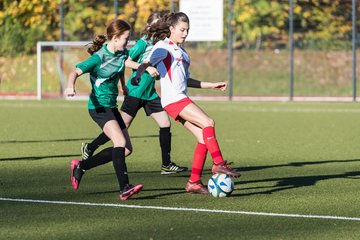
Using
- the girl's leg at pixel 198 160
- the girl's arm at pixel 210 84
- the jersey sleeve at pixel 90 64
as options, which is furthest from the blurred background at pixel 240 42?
the jersey sleeve at pixel 90 64

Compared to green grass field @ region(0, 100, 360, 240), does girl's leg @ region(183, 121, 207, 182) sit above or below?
above

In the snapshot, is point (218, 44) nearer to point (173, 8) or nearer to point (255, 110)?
point (173, 8)

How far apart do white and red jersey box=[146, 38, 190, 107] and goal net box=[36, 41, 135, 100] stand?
2705cm

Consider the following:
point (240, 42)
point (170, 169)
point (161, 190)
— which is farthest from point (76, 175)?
point (240, 42)

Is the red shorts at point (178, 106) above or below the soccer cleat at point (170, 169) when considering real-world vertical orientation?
above

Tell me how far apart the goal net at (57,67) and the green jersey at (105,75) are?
88.5ft

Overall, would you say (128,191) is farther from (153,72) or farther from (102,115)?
(153,72)

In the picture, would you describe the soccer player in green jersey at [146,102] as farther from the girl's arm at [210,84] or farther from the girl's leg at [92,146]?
the girl's arm at [210,84]

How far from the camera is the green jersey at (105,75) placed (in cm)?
1047

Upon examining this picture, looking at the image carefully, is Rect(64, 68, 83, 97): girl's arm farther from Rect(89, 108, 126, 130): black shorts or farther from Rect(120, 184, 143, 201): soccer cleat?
Rect(120, 184, 143, 201): soccer cleat

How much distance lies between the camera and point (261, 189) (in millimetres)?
10930

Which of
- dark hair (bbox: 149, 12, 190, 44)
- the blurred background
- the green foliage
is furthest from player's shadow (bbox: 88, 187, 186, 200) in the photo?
the green foliage

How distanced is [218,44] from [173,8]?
2171 mm

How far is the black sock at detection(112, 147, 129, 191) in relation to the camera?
10023mm
